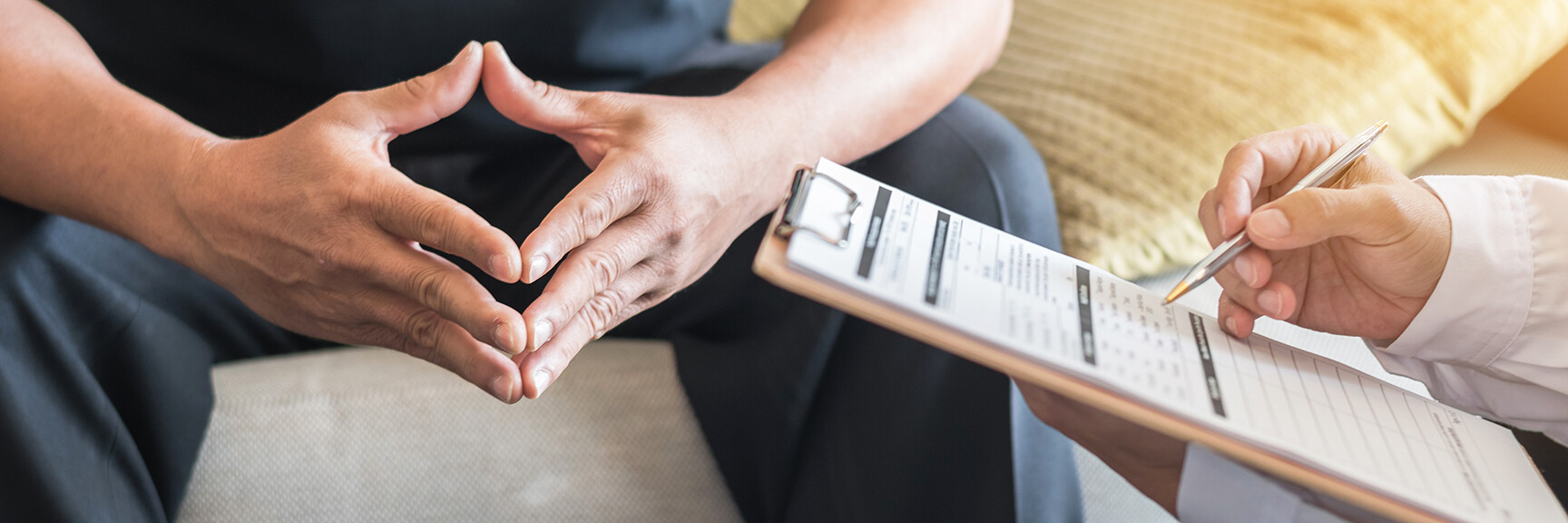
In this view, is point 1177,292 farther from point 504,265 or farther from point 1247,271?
point 504,265

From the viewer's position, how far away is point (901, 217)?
452 mm

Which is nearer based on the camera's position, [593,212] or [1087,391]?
[1087,391]

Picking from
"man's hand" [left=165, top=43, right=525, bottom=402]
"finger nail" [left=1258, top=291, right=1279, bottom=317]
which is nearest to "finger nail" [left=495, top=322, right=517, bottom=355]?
"man's hand" [left=165, top=43, right=525, bottom=402]

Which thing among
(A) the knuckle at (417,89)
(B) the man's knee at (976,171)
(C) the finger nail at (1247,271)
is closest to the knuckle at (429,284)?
(A) the knuckle at (417,89)

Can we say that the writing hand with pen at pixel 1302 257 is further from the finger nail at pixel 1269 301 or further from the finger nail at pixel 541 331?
the finger nail at pixel 541 331

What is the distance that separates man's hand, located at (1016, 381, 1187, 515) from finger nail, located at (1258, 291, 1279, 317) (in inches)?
3.6

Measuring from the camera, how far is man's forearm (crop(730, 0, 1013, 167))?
65 cm

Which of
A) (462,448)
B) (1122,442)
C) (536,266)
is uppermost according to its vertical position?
(536,266)

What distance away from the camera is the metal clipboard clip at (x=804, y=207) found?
40 cm

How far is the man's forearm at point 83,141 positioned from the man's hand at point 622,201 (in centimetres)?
21

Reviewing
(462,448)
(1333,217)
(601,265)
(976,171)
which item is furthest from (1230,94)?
(462,448)

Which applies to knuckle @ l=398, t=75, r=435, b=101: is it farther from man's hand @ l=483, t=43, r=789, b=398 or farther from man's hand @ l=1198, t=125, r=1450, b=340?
man's hand @ l=1198, t=125, r=1450, b=340

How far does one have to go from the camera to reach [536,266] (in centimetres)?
49

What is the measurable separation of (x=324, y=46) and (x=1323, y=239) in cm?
67
